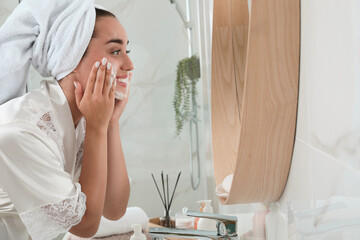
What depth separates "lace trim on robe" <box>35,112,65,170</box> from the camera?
809mm

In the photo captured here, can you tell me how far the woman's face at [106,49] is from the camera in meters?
0.92

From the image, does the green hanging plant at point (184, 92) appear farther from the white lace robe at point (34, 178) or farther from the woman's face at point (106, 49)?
the white lace robe at point (34, 178)

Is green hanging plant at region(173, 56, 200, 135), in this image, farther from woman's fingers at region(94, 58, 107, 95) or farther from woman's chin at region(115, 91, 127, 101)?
woman's fingers at region(94, 58, 107, 95)

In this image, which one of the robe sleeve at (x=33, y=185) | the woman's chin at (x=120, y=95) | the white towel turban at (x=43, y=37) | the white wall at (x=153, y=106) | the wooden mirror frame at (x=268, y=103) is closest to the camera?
the wooden mirror frame at (x=268, y=103)

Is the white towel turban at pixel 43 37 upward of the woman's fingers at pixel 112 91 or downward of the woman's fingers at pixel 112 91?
upward

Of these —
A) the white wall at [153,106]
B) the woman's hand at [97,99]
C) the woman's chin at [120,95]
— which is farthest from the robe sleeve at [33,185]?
the white wall at [153,106]

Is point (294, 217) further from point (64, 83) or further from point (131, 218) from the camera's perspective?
point (131, 218)

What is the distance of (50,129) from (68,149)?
3.1 inches

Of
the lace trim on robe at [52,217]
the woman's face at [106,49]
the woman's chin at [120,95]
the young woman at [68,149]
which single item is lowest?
the lace trim on robe at [52,217]

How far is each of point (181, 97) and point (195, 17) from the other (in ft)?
1.34

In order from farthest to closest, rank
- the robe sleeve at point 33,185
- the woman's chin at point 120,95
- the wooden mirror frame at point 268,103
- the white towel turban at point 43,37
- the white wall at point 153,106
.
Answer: the white wall at point 153,106 → the woman's chin at point 120,95 → the white towel turban at point 43,37 → the robe sleeve at point 33,185 → the wooden mirror frame at point 268,103

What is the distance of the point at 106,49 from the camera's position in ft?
3.03

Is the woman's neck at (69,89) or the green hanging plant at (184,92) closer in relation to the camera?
the woman's neck at (69,89)

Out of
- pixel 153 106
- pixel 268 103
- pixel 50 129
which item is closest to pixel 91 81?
pixel 50 129
